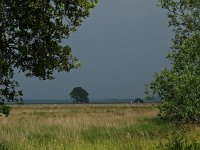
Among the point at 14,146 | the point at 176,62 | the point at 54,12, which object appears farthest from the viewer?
the point at 176,62

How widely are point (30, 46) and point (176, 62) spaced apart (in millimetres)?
12933

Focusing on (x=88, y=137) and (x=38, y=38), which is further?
(x=88, y=137)

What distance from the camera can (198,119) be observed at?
2592 centimetres

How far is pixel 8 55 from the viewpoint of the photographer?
1611 centimetres

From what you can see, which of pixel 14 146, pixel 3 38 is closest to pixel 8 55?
pixel 3 38

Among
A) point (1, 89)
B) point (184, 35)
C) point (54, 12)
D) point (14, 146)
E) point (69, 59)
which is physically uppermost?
point (184, 35)

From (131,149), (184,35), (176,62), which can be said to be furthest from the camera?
(184,35)

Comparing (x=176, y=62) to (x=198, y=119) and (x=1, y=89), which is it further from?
(x=1, y=89)

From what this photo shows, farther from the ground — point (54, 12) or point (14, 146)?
point (54, 12)

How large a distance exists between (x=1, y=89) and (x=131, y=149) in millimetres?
5079

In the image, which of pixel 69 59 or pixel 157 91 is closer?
pixel 69 59

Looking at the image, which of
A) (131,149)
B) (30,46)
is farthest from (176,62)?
(30,46)

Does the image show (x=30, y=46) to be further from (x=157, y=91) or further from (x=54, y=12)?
(x=157, y=91)

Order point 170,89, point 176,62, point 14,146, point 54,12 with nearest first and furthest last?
1. point 54,12
2. point 14,146
3. point 170,89
4. point 176,62
